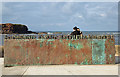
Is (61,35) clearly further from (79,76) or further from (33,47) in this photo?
(79,76)

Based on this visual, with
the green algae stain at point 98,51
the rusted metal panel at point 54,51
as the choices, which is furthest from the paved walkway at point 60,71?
the green algae stain at point 98,51

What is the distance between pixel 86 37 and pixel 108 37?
3.64 ft

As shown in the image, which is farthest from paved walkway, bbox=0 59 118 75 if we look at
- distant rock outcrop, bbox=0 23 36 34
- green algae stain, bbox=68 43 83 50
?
distant rock outcrop, bbox=0 23 36 34

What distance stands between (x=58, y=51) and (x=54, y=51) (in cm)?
19

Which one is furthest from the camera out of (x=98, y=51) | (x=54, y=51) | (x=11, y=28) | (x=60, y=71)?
(x=11, y=28)

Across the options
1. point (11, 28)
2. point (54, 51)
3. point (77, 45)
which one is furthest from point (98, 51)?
point (11, 28)

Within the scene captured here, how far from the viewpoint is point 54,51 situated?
777 cm

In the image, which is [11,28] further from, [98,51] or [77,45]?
[98,51]

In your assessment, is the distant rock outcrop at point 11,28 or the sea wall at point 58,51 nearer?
the sea wall at point 58,51

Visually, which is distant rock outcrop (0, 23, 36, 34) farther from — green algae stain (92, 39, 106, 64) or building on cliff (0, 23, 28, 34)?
green algae stain (92, 39, 106, 64)

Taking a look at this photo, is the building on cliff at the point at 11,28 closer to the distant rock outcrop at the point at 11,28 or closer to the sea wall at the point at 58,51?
the distant rock outcrop at the point at 11,28

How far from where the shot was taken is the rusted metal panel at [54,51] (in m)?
7.67

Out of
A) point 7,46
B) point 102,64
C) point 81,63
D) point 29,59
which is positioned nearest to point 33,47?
point 29,59

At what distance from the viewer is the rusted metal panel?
767 centimetres
